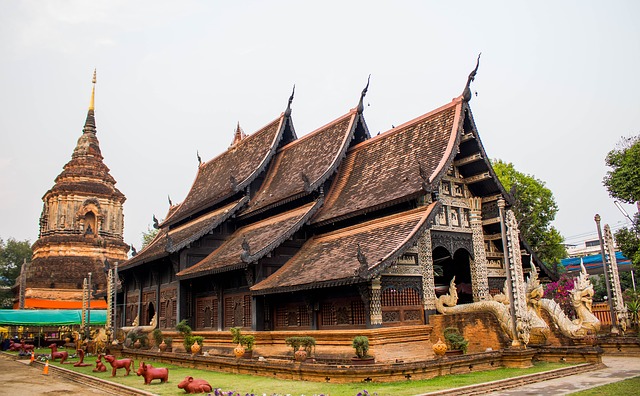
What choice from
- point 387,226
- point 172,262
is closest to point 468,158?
point 387,226

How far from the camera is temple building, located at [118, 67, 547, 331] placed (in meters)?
14.8

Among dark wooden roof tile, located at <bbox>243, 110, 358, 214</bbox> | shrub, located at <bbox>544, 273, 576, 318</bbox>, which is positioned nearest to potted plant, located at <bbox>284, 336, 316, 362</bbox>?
dark wooden roof tile, located at <bbox>243, 110, 358, 214</bbox>

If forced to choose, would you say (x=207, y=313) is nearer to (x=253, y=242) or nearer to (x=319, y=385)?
(x=253, y=242)

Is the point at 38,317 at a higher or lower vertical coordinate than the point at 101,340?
higher

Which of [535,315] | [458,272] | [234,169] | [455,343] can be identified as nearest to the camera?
[455,343]

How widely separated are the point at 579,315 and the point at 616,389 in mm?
5641

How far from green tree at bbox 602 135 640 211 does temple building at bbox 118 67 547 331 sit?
10.9m

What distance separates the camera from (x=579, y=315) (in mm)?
14844

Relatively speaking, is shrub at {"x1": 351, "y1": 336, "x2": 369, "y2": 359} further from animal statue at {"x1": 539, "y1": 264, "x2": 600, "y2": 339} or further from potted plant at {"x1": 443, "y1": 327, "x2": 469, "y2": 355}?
animal statue at {"x1": 539, "y1": 264, "x2": 600, "y2": 339}

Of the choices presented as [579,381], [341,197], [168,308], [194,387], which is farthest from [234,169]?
[579,381]

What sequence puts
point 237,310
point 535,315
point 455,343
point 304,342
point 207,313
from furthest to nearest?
1. point 207,313
2. point 237,310
3. point 535,315
4. point 455,343
5. point 304,342

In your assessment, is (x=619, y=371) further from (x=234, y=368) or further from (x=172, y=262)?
(x=172, y=262)

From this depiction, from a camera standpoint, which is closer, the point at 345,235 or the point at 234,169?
the point at 345,235

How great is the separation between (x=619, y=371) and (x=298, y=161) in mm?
13640
